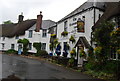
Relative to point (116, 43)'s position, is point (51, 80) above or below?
below

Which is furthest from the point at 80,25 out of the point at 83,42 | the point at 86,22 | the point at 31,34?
the point at 31,34

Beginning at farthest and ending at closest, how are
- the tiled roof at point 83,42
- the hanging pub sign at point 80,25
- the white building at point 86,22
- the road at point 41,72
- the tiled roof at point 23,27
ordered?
the tiled roof at point 23,27, the hanging pub sign at point 80,25, the white building at point 86,22, the tiled roof at point 83,42, the road at point 41,72

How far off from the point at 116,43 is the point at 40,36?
66.0ft

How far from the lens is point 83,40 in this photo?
16.5 m

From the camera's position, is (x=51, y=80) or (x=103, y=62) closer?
(x=51, y=80)

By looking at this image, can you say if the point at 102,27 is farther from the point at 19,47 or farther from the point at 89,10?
the point at 19,47

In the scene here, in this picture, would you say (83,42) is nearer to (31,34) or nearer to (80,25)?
(80,25)

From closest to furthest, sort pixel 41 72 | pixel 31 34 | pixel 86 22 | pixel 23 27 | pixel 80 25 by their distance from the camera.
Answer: pixel 41 72 < pixel 80 25 < pixel 86 22 < pixel 31 34 < pixel 23 27

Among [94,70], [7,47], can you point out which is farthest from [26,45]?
[94,70]

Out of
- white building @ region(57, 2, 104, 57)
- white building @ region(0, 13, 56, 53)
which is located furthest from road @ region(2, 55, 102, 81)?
white building @ region(0, 13, 56, 53)

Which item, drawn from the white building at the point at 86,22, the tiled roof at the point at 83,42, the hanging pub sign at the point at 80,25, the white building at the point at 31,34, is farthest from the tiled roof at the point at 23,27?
the tiled roof at the point at 83,42

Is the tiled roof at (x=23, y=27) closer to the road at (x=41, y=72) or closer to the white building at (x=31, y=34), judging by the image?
the white building at (x=31, y=34)

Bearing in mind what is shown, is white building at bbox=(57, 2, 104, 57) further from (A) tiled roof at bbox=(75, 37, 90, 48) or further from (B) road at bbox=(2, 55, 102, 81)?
(B) road at bbox=(2, 55, 102, 81)

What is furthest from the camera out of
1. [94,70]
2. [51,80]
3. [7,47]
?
[7,47]
